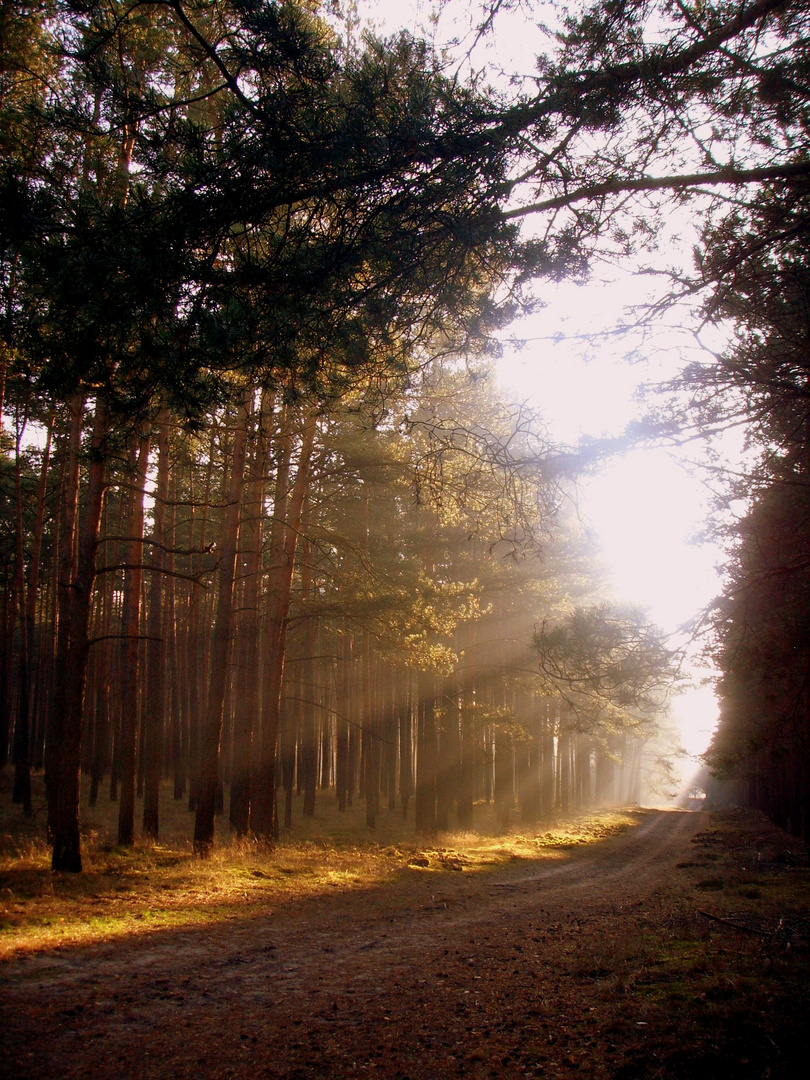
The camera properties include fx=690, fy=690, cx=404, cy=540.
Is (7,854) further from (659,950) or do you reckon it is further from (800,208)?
(800,208)

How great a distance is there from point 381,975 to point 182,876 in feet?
17.4

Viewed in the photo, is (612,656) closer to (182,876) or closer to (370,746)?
(182,876)

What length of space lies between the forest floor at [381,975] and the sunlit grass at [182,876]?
57 mm

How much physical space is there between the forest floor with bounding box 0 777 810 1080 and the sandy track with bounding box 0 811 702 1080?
0.02 meters

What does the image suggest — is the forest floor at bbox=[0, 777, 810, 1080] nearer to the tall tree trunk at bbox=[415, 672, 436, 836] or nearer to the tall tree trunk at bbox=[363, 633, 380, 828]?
the tall tree trunk at bbox=[415, 672, 436, 836]

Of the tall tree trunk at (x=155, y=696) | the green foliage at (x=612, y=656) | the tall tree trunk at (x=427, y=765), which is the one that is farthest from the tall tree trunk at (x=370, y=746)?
the green foliage at (x=612, y=656)

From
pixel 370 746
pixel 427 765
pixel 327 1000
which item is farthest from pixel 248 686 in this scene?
pixel 370 746

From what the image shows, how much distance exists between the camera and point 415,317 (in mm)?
5941

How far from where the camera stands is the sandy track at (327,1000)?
433cm

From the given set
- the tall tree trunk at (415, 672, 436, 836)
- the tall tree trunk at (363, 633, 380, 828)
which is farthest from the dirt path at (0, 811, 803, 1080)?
the tall tree trunk at (363, 633, 380, 828)

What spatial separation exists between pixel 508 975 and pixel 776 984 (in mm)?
2334

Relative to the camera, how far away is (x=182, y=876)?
34.3 feet

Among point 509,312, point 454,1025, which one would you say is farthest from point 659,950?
point 509,312

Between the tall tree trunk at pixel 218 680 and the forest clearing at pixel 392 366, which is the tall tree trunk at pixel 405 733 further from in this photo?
the forest clearing at pixel 392 366
